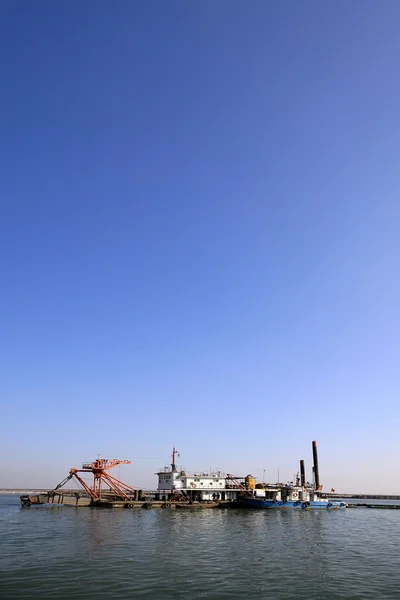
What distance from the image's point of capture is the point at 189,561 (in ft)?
110

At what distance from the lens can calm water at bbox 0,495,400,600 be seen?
25.9 m

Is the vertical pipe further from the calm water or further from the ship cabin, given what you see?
the calm water

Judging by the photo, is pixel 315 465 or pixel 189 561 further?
pixel 315 465

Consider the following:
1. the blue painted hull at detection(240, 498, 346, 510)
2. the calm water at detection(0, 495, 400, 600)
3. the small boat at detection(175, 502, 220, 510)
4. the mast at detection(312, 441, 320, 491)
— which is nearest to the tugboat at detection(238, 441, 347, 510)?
the blue painted hull at detection(240, 498, 346, 510)

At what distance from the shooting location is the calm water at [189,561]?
25.9 metres

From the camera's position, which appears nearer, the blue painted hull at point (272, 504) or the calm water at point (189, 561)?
the calm water at point (189, 561)

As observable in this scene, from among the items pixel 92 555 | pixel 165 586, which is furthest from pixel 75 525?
pixel 165 586

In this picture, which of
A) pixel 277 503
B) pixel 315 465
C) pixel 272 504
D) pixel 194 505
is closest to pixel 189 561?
pixel 194 505

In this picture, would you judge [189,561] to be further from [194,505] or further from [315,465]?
[315,465]

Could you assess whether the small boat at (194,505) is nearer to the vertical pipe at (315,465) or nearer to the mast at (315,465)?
the mast at (315,465)

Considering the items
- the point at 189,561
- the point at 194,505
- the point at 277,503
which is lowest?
the point at 277,503

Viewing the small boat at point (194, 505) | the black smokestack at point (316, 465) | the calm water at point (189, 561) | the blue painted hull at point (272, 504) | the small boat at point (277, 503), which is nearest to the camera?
the calm water at point (189, 561)

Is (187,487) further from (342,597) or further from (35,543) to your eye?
(342,597)

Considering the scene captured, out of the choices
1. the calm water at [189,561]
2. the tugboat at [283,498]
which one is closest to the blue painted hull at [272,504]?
A: the tugboat at [283,498]
